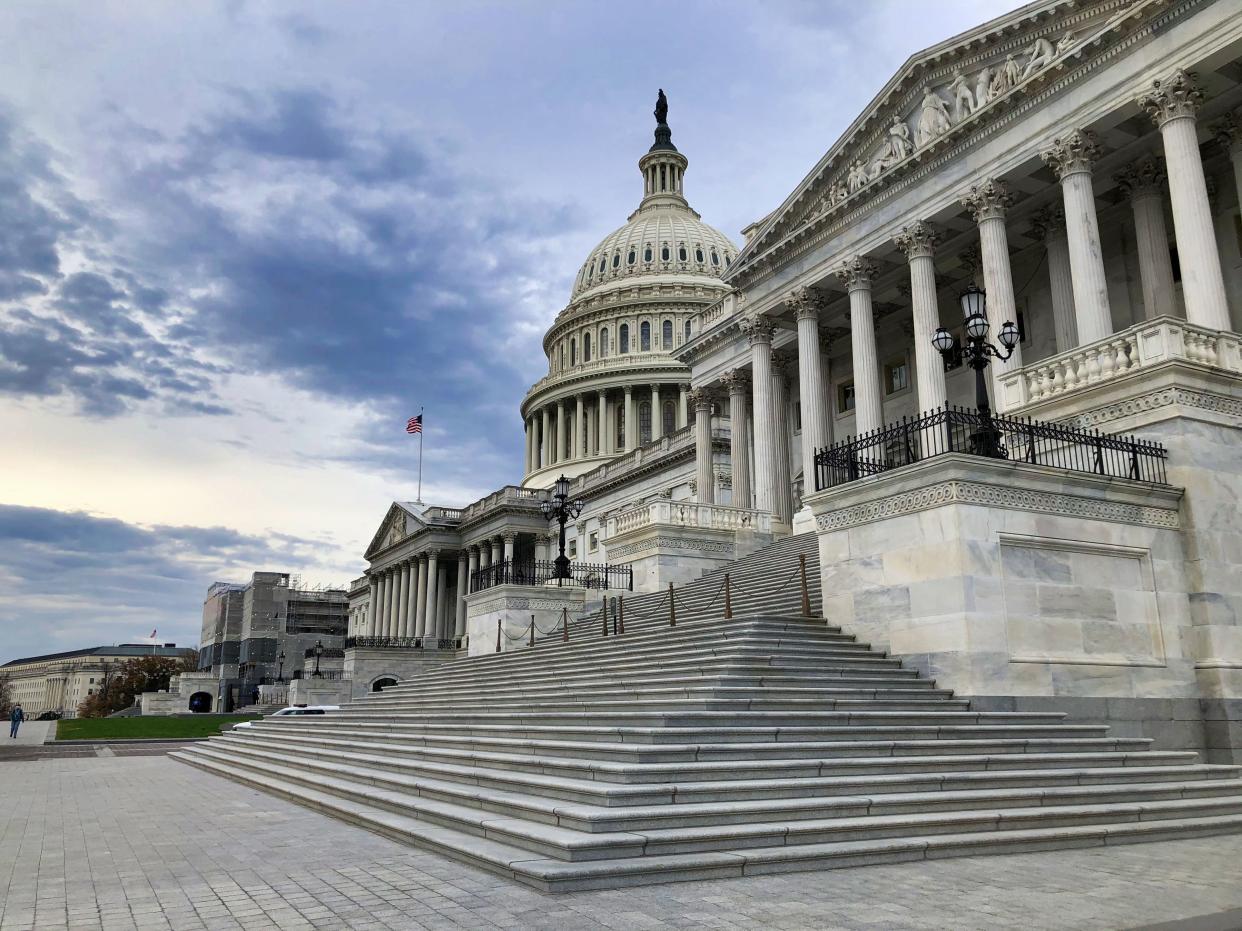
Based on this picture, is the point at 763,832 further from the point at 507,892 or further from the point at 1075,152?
the point at 1075,152

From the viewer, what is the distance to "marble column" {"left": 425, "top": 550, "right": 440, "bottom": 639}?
306 feet

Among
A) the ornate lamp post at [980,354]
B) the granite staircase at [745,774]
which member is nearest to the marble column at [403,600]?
the granite staircase at [745,774]

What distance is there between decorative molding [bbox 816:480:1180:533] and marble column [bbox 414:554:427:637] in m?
79.9

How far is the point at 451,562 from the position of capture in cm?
9844

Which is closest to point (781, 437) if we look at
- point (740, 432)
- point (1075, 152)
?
point (740, 432)

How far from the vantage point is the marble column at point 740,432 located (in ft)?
151

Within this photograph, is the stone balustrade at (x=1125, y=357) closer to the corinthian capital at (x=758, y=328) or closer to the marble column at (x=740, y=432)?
the corinthian capital at (x=758, y=328)

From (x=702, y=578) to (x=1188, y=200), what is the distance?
56.3ft

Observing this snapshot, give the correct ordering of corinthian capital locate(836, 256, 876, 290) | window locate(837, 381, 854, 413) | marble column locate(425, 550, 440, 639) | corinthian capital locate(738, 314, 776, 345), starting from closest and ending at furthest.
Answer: corinthian capital locate(836, 256, 876, 290) < corinthian capital locate(738, 314, 776, 345) < window locate(837, 381, 854, 413) < marble column locate(425, 550, 440, 639)

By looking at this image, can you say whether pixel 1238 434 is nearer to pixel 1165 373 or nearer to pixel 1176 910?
pixel 1165 373

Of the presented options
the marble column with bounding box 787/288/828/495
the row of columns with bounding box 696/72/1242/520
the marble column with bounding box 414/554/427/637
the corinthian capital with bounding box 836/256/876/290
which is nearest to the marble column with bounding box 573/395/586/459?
the marble column with bounding box 414/554/427/637

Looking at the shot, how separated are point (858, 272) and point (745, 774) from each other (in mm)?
28064

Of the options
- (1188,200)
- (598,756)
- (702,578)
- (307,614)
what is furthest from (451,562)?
(598,756)

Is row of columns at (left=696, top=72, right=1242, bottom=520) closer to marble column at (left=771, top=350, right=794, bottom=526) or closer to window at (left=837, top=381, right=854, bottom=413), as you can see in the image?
marble column at (left=771, top=350, right=794, bottom=526)
